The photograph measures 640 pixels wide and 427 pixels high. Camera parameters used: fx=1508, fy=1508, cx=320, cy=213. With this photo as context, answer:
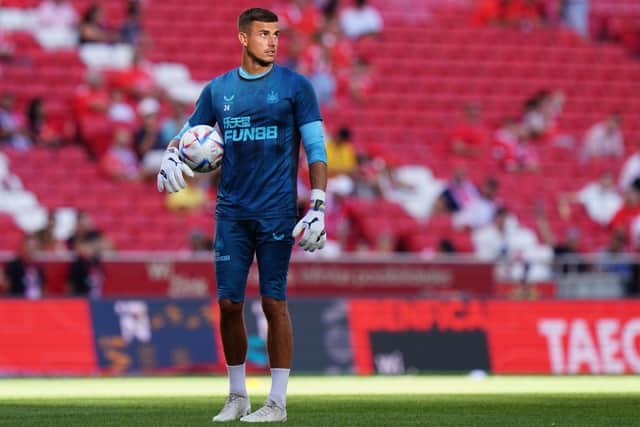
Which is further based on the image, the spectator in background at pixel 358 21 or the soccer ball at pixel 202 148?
the spectator in background at pixel 358 21

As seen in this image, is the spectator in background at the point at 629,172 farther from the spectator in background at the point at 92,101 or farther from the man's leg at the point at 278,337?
the man's leg at the point at 278,337

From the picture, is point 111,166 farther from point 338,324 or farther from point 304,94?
point 304,94

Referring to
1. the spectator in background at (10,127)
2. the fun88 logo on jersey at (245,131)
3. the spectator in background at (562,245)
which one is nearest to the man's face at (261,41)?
the fun88 logo on jersey at (245,131)

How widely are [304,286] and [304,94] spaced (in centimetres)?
1100

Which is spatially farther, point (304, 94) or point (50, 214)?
point (50, 214)

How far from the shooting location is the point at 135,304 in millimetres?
17031

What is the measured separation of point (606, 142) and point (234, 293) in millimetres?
18303

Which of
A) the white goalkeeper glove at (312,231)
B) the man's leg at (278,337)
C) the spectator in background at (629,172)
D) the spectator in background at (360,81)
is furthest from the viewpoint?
the spectator in background at (360,81)

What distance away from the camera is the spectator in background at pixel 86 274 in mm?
18469

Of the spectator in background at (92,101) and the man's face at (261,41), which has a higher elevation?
the man's face at (261,41)

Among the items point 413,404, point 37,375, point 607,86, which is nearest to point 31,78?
point 37,375

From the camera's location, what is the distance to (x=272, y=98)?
9.14m

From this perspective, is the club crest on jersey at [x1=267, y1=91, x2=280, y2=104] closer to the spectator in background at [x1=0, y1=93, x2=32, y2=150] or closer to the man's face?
the man's face

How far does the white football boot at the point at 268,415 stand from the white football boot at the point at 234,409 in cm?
14
